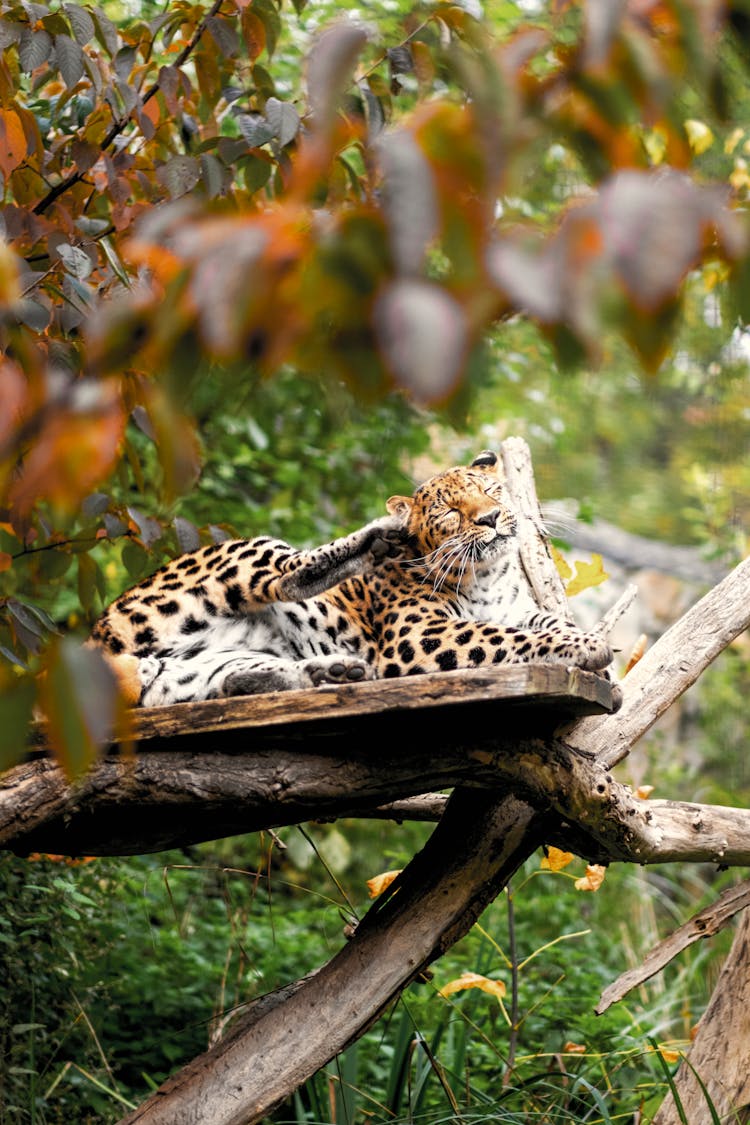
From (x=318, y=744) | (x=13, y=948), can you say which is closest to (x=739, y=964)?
(x=318, y=744)

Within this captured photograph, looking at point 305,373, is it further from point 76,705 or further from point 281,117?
point 281,117

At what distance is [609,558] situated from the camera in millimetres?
12305

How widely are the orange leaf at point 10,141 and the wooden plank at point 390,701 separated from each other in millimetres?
1454

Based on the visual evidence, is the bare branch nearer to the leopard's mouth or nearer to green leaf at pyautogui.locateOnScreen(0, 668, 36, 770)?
the leopard's mouth

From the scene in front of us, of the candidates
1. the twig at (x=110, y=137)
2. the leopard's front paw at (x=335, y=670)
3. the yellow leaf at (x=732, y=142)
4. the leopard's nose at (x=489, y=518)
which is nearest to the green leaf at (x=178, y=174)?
the twig at (x=110, y=137)

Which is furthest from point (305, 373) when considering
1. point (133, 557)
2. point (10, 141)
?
point (133, 557)

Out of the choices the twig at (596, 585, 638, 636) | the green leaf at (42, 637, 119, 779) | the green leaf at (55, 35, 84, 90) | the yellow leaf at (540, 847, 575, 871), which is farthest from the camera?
the yellow leaf at (540, 847, 575, 871)

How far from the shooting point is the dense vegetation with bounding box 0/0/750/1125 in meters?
0.98

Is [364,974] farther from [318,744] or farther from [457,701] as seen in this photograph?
[457,701]

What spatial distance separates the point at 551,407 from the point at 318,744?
8.68 m

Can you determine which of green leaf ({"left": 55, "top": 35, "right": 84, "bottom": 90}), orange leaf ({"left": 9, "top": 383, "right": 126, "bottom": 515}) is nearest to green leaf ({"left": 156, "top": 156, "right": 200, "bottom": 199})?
green leaf ({"left": 55, "top": 35, "right": 84, "bottom": 90})

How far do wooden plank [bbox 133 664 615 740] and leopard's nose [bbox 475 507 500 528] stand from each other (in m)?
0.91

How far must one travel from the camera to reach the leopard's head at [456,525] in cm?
374

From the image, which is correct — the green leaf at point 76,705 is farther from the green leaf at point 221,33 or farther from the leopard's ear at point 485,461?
the leopard's ear at point 485,461
